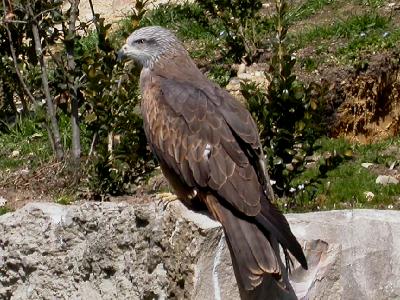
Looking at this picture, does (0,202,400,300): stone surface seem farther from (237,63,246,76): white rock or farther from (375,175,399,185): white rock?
(237,63,246,76): white rock

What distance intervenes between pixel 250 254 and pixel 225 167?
0.54 m

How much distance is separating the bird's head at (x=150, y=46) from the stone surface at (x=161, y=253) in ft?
4.07

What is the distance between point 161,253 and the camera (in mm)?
5348

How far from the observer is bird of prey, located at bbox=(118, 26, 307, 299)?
5.10m

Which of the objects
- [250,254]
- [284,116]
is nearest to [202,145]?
[250,254]

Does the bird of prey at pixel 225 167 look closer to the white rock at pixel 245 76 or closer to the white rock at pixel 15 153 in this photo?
the white rock at pixel 15 153

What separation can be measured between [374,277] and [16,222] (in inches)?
80.0

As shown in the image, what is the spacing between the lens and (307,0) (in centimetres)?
1161

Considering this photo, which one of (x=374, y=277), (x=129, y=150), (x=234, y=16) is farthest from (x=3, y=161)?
(x=374, y=277)

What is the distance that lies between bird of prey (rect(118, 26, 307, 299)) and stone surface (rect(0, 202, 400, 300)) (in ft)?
0.48

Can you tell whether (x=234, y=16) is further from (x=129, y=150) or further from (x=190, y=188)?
(x=190, y=188)

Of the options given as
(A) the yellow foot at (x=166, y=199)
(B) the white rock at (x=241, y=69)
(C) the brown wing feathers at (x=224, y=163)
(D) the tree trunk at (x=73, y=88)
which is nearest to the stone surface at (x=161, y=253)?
(A) the yellow foot at (x=166, y=199)

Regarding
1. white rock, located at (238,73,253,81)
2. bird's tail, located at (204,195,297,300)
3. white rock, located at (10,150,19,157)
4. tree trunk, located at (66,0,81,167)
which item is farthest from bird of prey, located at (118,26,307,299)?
white rock, located at (238,73,253,81)

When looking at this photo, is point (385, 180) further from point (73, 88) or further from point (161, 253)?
point (161, 253)
